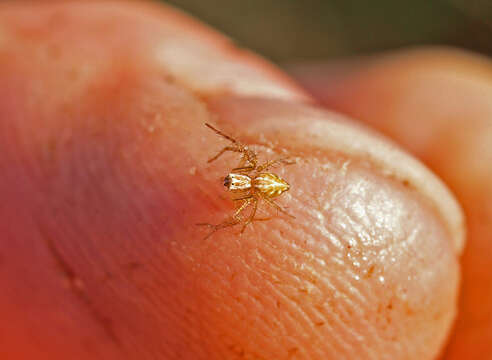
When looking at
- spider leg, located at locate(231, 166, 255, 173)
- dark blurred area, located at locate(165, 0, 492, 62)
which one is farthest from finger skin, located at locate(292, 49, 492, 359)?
dark blurred area, located at locate(165, 0, 492, 62)

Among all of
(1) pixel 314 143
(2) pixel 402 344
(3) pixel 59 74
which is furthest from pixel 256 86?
(2) pixel 402 344

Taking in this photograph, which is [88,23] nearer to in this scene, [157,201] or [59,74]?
[59,74]

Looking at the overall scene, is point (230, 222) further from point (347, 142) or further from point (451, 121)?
point (451, 121)

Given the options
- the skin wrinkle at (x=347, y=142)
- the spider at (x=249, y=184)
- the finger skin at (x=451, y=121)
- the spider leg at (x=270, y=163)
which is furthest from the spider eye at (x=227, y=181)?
the finger skin at (x=451, y=121)

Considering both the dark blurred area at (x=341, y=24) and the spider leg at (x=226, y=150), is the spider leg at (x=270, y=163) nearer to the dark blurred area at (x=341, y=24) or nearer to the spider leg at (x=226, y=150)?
the spider leg at (x=226, y=150)

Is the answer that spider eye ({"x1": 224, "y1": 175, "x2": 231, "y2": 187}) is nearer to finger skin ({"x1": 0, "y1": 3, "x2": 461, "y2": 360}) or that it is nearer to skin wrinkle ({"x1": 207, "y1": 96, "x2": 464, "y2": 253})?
finger skin ({"x1": 0, "y1": 3, "x2": 461, "y2": 360})

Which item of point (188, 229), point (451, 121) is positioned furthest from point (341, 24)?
point (188, 229)
